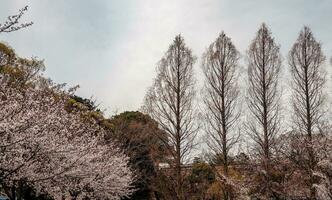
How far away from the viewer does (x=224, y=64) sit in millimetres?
26391

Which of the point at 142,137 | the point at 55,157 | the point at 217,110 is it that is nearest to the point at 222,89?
the point at 217,110

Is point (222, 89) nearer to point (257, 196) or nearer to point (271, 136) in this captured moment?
point (271, 136)

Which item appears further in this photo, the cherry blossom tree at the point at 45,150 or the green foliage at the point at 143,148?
the green foliage at the point at 143,148

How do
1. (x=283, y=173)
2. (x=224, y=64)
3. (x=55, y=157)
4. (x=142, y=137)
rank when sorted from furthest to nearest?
(x=142, y=137), (x=224, y=64), (x=283, y=173), (x=55, y=157)

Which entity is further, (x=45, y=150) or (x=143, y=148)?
(x=143, y=148)

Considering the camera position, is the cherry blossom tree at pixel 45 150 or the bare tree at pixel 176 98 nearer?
the cherry blossom tree at pixel 45 150

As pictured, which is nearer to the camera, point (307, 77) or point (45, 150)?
point (45, 150)

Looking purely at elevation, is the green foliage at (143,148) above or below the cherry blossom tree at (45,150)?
above

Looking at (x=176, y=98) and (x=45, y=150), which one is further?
(x=176, y=98)

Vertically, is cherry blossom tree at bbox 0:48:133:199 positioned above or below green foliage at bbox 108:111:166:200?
below

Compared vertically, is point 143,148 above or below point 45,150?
above

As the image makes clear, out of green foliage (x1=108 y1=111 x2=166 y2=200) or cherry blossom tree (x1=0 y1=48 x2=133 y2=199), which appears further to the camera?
green foliage (x1=108 y1=111 x2=166 y2=200)

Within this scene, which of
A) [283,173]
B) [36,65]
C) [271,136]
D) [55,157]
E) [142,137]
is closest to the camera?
[55,157]

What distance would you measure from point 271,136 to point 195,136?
164 inches
